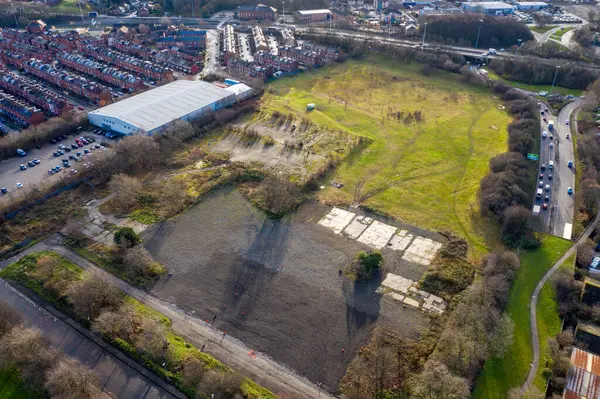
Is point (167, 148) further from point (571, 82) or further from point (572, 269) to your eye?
point (571, 82)

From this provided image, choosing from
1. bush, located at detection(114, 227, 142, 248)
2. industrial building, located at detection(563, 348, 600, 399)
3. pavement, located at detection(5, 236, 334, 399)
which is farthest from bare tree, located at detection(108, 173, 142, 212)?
industrial building, located at detection(563, 348, 600, 399)

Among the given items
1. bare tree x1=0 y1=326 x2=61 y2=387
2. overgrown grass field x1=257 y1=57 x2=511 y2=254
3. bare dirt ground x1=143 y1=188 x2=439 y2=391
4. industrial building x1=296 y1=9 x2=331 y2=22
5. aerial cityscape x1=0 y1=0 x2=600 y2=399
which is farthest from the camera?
industrial building x1=296 y1=9 x2=331 y2=22

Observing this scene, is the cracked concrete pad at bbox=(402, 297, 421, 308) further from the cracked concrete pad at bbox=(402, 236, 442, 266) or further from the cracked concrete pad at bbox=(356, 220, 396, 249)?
the cracked concrete pad at bbox=(356, 220, 396, 249)

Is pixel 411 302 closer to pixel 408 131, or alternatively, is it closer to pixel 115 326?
pixel 115 326

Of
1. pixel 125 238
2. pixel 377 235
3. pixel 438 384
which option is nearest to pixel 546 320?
pixel 438 384

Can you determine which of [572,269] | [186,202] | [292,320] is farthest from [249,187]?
[572,269]

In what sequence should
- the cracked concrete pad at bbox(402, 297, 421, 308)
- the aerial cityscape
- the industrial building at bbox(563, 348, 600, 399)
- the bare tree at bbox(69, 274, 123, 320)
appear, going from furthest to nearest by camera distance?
the cracked concrete pad at bbox(402, 297, 421, 308) < the bare tree at bbox(69, 274, 123, 320) < the aerial cityscape < the industrial building at bbox(563, 348, 600, 399)
